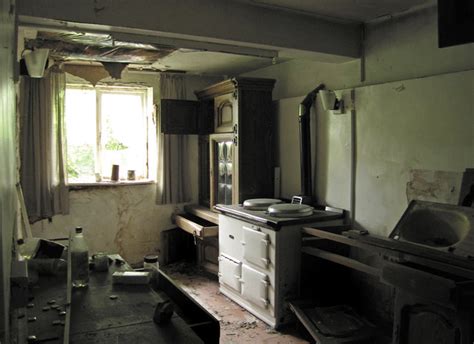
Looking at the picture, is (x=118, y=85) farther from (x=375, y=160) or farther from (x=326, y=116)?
(x=375, y=160)

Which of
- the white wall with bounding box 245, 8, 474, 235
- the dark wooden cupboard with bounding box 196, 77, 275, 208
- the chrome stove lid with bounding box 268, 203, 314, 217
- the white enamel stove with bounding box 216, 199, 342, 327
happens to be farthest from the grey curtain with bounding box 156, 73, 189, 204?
the chrome stove lid with bounding box 268, 203, 314, 217

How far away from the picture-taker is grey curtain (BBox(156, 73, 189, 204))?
16.4 feet

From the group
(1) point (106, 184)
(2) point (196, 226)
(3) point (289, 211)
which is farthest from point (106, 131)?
(3) point (289, 211)

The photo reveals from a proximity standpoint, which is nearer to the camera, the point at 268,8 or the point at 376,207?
the point at 268,8

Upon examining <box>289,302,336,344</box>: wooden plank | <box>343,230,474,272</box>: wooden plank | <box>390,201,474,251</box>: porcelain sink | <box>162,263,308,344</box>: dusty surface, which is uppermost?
<box>390,201,474,251</box>: porcelain sink

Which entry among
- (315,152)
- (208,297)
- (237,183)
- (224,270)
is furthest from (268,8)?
(208,297)

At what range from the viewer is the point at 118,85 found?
491 centimetres

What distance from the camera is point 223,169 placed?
A: 4.54 m

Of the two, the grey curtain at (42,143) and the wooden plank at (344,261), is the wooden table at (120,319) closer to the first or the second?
the wooden plank at (344,261)

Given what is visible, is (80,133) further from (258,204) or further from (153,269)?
(153,269)

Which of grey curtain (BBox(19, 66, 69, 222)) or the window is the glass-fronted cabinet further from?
grey curtain (BBox(19, 66, 69, 222))

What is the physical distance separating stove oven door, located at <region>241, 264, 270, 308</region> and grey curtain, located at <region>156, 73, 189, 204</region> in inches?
68.7

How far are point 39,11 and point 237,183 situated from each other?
2.36 m

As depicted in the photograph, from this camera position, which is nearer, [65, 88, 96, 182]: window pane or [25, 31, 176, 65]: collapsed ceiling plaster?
[25, 31, 176, 65]: collapsed ceiling plaster
